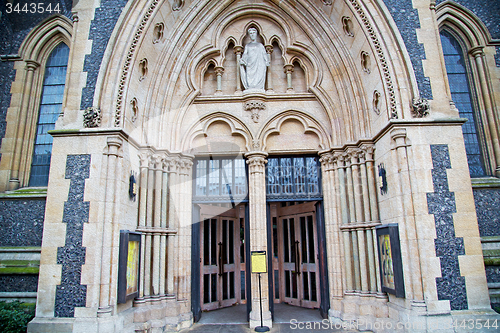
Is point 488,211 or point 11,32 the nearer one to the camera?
point 488,211

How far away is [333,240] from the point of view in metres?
6.78

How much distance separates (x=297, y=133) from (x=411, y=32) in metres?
Answer: 2.92

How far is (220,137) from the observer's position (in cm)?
744

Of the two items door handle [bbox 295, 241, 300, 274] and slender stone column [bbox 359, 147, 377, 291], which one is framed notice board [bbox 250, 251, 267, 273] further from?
door handle [bbox 295, 241, 300, 274]

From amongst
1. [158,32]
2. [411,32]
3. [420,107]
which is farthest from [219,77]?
[420,107]

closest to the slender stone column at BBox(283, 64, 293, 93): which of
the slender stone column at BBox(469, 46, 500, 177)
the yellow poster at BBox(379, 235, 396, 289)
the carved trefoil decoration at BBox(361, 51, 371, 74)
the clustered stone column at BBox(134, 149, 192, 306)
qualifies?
the carved trefoil decoration at BBox(361, 51, 371, 74)

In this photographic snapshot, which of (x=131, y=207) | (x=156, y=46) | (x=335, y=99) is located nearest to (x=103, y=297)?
(x=131, y=207)

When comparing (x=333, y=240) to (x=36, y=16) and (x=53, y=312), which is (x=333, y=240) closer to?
(x=53, y=312)

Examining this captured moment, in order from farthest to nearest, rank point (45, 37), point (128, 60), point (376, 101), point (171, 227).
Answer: point (45, 37)
point (171, 227)
point (376, 101)
point (128, 60)

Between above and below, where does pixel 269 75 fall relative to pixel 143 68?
above

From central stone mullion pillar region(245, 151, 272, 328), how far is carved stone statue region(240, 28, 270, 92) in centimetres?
160

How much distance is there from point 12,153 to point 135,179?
3382 millimetres

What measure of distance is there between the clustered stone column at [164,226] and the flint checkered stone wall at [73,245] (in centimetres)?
107

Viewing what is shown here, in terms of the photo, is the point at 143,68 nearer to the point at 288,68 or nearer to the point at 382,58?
the point at 288,68
